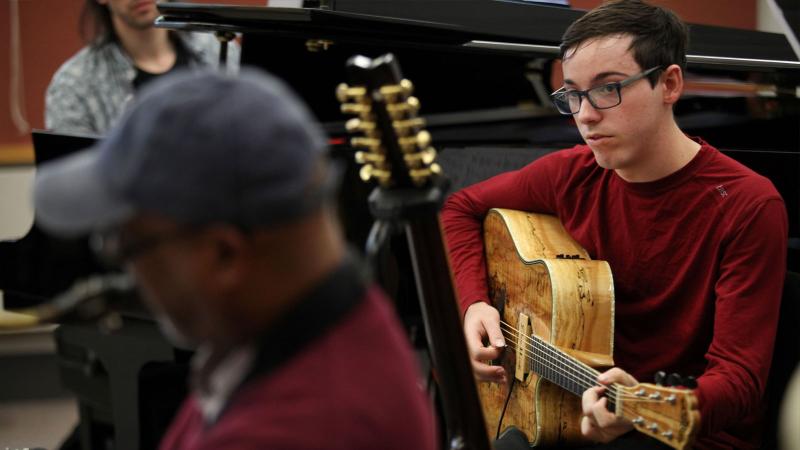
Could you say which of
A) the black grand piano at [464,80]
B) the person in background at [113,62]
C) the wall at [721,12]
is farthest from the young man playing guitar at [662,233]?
the wall at [721,12]

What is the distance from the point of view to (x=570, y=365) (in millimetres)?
2031

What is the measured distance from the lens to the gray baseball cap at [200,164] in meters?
0.80

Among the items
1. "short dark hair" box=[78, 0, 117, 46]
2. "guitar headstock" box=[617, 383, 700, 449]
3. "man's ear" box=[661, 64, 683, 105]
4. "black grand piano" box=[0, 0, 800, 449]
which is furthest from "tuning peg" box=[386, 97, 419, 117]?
"short dark hair" box=[78, 0, 117, 46]

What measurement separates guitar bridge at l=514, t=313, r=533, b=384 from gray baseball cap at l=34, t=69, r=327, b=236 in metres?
1.44

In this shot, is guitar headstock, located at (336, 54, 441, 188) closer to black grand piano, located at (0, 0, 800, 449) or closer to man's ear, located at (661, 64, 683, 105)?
A: man's ear, located at (661, 64, 683, 105)

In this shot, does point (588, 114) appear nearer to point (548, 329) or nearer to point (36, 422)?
point (548, 329)

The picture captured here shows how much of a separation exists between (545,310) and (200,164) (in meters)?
1.48

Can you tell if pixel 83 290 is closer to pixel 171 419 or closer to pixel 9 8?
pixel 171 419

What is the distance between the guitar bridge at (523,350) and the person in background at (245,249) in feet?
4.48

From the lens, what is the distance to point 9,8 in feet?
16.7

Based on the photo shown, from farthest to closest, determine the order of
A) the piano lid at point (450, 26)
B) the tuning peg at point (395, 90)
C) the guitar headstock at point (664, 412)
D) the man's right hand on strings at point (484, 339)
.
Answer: the piano lid at point (450, 26) < the man's right hand on strings at point (484, 339) < the guitar headstock at point (664, 412) < the tuning peg at point (395, 90)

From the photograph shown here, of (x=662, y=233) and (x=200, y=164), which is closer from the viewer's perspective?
(x=200, y=164)

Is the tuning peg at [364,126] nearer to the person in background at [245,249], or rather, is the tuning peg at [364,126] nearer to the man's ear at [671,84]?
the person in background at [245,249]

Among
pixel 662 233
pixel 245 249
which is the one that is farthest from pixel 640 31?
pixel 245 249
